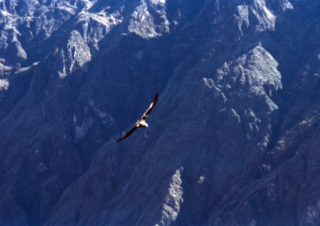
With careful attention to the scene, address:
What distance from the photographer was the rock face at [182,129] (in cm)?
13312

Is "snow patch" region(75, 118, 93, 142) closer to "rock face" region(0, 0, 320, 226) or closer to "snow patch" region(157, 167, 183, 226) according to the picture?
"rock face" region(0, 0, 320, 226)

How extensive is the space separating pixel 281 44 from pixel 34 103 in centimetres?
7713

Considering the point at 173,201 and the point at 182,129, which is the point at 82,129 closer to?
the point at 182,129

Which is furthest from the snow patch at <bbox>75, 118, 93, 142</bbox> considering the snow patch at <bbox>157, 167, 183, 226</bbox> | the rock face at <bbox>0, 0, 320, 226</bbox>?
the snow patch at <bbox>157, 167, 183, 226</bbox>

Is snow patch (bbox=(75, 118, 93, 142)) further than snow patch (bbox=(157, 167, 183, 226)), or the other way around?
snow patch (bbox=(75, 118, 93, 142))

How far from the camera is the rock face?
437 feet

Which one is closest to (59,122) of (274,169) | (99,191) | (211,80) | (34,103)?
(34,103)

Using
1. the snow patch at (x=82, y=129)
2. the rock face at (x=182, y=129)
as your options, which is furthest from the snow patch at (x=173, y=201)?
the snow patch at (x=82, y=129)

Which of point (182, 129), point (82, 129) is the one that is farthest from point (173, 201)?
point (82, 129)

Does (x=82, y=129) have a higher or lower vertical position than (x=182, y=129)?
lower

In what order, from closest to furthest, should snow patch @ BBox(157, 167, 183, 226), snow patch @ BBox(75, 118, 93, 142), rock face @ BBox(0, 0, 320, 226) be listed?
snow patch @ BBox(157, 167, 183, 226) < rock face @ BBox(0, 0, 320, 226) < snow patch @ BBox(75, 118, 93, 142)

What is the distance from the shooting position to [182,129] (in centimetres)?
15412

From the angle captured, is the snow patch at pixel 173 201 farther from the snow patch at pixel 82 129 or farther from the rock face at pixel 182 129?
the snow patch at pixel 82 129

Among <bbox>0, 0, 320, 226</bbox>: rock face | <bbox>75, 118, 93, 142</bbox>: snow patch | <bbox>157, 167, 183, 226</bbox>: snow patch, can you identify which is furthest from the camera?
<bbox>75, 118, 93, 142</bbox>: snow patch
